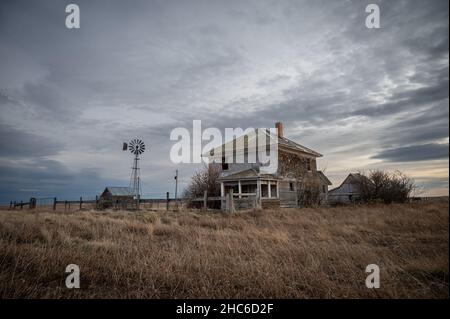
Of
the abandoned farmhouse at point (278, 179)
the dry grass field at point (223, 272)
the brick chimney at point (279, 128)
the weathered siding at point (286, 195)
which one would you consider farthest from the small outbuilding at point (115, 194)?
the dry grass field at point (223, 272)

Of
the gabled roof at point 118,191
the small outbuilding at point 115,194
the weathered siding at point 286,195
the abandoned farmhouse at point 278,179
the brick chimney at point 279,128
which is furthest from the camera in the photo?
the gabled roof at point 118,191

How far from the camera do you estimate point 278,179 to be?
23.2 meters

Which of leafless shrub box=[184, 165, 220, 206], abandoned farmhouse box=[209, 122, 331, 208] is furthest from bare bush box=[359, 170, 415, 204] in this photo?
leafless shrub box=[184, 165, 220, 206]

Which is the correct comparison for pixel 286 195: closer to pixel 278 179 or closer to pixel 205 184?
pixel 278 179

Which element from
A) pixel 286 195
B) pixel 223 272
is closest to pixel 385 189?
pixel 286 195

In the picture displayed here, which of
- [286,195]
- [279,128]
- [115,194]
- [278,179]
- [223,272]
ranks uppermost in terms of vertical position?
[279,128]

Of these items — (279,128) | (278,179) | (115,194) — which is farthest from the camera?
(115,194)

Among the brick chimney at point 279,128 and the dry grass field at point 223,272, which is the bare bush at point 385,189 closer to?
the brick chimney at point 279,128

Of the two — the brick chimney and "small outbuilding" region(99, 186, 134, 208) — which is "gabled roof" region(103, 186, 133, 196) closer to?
"small outbuilding" region(99, 186, 134, 208)

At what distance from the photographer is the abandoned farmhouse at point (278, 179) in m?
22.3

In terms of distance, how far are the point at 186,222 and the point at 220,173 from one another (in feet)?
45.5

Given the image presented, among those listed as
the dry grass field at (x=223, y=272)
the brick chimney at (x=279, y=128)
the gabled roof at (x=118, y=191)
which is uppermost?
the brick chimney at (x=279, y=128)
